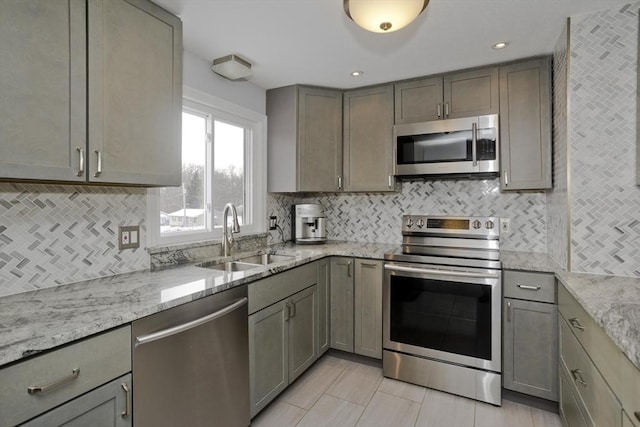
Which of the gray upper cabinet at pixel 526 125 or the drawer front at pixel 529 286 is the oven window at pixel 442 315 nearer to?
the drawer front at pixel 529 286

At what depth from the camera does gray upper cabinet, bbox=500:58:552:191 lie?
2.23 m

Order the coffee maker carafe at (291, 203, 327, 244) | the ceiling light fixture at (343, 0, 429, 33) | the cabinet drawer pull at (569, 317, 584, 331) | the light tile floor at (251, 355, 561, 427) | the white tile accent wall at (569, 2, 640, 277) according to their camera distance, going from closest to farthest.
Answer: the ceiling light fixture at (343, 0, 429, 33) < the cabinet drawer pull at (569, 317, 584, 331) < the white tile accent wall at (569, 2, 640, 277) < the light tile floor at (251, 355, 561, 427) < the coffee maker carafe at (291, 203, 327, 244)

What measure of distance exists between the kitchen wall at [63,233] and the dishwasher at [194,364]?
2.10 feet

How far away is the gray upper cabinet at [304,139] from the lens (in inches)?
110

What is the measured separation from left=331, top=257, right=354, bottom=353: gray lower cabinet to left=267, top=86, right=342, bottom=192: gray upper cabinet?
720 mm

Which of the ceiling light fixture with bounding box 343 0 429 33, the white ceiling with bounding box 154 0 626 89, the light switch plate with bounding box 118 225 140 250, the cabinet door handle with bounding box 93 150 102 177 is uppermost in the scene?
the white ceiling with bounding box 154 0 626 89

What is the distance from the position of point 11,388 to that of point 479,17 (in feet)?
8.01

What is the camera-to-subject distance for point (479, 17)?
1.77 m

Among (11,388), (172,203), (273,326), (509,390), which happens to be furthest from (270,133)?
(509,390)

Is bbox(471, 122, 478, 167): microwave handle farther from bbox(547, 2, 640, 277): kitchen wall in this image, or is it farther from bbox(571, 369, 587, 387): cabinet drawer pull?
bbox(571, 369, 587, 387): cabinet drawer pull

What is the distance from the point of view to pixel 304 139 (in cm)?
280

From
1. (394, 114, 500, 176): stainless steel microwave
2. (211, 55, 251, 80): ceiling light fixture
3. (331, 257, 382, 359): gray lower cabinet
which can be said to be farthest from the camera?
(331, 257, 382, 359): gray lower cabinet

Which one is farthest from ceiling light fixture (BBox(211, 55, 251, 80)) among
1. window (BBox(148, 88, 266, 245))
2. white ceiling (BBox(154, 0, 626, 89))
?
window (BBox(148, 88, 266, 245))

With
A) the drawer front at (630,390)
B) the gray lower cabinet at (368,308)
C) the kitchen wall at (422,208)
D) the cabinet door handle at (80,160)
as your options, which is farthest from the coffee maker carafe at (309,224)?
the drawer front at (630,390)
